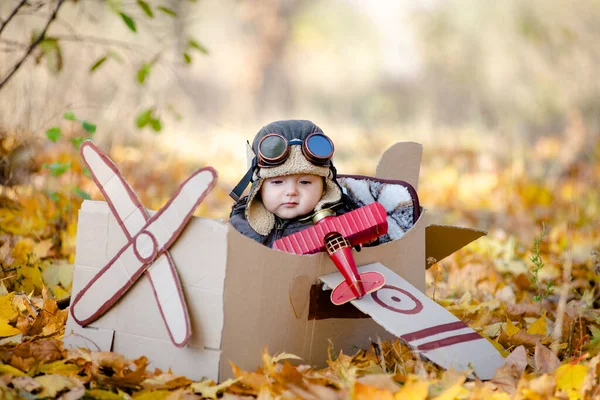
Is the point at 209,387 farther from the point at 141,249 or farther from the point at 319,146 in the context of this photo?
the point at 319,146

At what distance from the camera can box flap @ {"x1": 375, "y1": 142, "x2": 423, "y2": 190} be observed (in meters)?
2.31

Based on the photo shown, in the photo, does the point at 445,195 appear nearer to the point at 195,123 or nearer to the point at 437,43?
the point at 195,123

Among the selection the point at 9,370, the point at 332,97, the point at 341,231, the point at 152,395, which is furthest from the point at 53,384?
the point at 332,97

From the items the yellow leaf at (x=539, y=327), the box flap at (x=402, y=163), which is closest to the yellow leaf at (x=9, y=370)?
the box flap at (x=402, y=163)

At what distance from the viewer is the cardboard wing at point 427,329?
5.15ft

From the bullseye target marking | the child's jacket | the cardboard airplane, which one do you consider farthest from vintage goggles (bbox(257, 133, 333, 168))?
the bullseye target marking

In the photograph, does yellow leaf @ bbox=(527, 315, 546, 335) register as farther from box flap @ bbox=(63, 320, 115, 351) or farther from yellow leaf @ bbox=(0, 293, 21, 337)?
yellow leaf @ bbox=(0, 293, 21, 337)

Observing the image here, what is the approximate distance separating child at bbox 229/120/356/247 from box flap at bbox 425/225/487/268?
35 centimetres

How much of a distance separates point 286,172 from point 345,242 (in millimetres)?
356

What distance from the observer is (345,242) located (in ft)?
5.52

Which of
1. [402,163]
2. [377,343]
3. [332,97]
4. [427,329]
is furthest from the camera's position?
[332,97]

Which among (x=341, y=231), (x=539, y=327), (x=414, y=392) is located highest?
(x=341, y=231)

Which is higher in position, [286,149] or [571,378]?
[286,149]

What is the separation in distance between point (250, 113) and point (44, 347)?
794 centimetres
